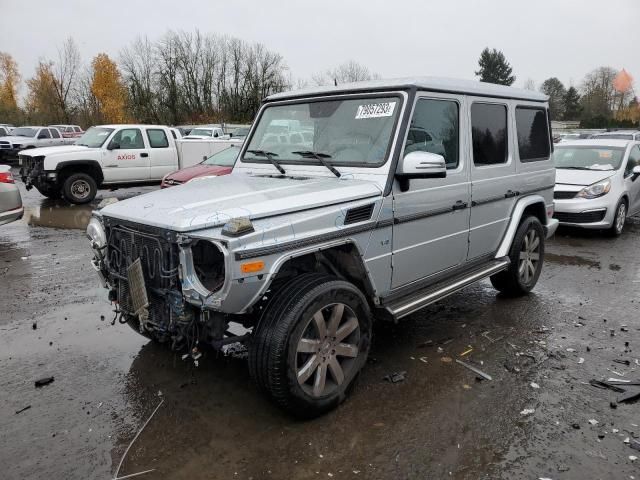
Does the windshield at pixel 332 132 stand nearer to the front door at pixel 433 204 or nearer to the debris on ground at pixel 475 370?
the front door at pixel 433 204

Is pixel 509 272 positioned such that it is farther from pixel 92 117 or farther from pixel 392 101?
pixel 92 117

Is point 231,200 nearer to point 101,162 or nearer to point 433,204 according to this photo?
point 433,204

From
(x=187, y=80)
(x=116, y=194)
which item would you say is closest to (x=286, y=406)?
(x=116, y=194)

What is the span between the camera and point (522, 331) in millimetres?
4777

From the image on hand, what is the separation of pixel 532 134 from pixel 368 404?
3693mm

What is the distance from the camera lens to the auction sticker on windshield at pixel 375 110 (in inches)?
151

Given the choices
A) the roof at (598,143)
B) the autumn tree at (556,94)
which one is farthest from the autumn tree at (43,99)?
the autumn tree at (556,94)

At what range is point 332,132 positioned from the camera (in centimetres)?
407

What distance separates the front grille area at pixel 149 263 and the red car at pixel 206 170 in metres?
6.99

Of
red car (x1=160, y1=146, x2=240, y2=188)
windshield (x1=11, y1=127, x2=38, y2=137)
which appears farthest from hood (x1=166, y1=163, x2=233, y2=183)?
windshield (x1=11, y1=127, x2=38, y2=137)

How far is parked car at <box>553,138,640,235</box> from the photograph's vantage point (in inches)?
343

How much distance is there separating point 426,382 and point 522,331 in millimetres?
1516

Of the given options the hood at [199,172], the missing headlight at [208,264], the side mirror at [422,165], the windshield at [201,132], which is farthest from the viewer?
the windshield at [201,132]

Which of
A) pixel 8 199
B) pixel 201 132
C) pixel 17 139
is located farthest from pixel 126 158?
pixel 201 132
